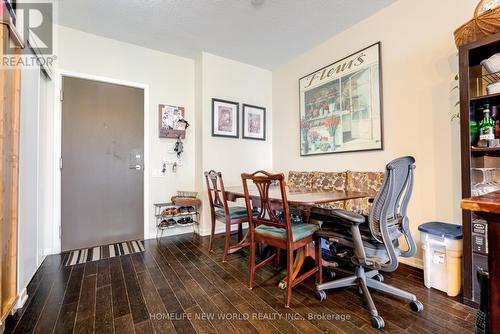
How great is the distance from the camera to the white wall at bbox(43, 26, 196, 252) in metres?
2.76

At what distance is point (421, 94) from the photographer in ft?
7.42

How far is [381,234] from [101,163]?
3172 millimetres

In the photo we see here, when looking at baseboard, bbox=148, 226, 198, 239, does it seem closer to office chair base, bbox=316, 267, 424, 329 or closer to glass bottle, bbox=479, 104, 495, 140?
office chair base, bbox=316, 267, 424, 329

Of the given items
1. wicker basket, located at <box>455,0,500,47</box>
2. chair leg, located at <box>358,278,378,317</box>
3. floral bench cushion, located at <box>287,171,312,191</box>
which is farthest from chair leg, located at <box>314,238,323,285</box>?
wicker basket, located at <box>455,0,500,47</box>

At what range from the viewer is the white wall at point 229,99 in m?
3.46

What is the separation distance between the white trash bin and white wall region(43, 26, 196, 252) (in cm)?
299

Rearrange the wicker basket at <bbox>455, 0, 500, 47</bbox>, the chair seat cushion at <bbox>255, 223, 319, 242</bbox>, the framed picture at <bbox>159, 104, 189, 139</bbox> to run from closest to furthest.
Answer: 1. the wicker basket at <bbox>455, 0, 500, 47</bbox>
2. the chair seat cushion at <bbox>255, 223, 319, 242</bbox>
3. the framed picture at <bbox>159, 104, 189, 139</bbox>

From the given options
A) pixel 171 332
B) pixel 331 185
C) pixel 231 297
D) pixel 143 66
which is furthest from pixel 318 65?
pixel 171 332

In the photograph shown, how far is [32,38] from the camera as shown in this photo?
6.75 ft

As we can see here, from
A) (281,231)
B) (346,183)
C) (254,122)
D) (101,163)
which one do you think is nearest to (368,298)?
(281,231)

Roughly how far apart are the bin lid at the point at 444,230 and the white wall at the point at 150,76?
118 inches

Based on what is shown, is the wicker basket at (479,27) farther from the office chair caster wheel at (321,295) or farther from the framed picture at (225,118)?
the framed picture at (225,118)

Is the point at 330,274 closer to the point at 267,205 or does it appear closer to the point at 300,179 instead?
the point at 267,205

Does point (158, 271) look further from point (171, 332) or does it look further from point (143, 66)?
point (143, 66)
